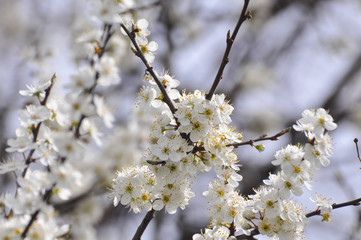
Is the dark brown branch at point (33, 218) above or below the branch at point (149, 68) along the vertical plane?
below

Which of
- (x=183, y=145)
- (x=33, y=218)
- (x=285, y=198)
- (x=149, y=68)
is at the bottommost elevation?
(x=33, y=218)

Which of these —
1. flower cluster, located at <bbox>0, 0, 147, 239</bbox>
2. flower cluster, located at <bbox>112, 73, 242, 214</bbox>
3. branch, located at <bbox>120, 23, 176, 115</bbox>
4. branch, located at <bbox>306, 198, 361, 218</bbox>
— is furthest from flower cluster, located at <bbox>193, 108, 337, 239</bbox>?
flower cluster, located at <bbox>0, 0, 147, 239</bbox>

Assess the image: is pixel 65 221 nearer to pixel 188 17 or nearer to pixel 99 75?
pixel 99 75

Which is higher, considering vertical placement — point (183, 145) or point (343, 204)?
point (183, 145)

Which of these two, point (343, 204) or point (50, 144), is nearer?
point (343, 204)

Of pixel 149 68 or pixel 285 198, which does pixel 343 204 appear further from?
pixel 149 68

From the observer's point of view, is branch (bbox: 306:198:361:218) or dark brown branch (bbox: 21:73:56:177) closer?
branch (bbox: 306:198:361:218)

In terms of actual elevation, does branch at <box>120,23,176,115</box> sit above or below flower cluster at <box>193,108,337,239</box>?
above

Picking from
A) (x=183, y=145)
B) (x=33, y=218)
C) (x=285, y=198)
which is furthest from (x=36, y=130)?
(x=285, y=198)

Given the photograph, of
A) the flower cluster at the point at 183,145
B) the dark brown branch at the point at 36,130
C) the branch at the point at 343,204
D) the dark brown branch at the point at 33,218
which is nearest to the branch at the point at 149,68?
the flower cluster at the point at 183,145

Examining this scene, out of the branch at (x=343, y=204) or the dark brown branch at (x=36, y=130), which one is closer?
the branch at (x=343, y=204)

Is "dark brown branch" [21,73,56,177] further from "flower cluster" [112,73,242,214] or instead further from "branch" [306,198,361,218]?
"branch" [306,198,361,218]

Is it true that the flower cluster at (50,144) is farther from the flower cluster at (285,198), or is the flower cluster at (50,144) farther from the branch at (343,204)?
the branch at (343,204)

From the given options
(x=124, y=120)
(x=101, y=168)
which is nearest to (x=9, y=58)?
(x=124, y=120)
